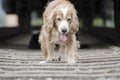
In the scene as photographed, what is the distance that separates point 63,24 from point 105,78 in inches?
77.4

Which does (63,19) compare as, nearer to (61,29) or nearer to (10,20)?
(61,29)

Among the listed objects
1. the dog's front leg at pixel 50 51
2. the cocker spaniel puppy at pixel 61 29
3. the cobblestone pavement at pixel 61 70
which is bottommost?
the cobblestone pavement at pixel 61 70

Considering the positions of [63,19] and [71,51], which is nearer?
[63,19]

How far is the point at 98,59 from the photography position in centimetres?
1199

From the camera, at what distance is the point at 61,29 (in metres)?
9.92

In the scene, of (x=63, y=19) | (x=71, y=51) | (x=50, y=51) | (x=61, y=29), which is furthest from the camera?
(x=50, y=51)

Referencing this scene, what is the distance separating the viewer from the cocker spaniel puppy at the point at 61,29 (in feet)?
32.9

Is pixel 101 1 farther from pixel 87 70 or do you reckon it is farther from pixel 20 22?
pixel 87 70

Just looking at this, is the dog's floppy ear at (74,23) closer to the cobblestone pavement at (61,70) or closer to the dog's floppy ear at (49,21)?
the dog's floppy ear at (49,21)

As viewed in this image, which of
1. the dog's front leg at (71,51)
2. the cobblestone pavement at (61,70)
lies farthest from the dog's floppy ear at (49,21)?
the cobblestone pavement at (61,70)

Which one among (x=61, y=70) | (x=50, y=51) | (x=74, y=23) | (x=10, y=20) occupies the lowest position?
(x=61, y=70)

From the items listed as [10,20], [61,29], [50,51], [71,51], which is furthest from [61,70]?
[10,20]

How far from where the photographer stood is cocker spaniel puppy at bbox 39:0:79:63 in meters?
10.0

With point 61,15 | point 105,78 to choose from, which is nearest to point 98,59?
point 61,15
